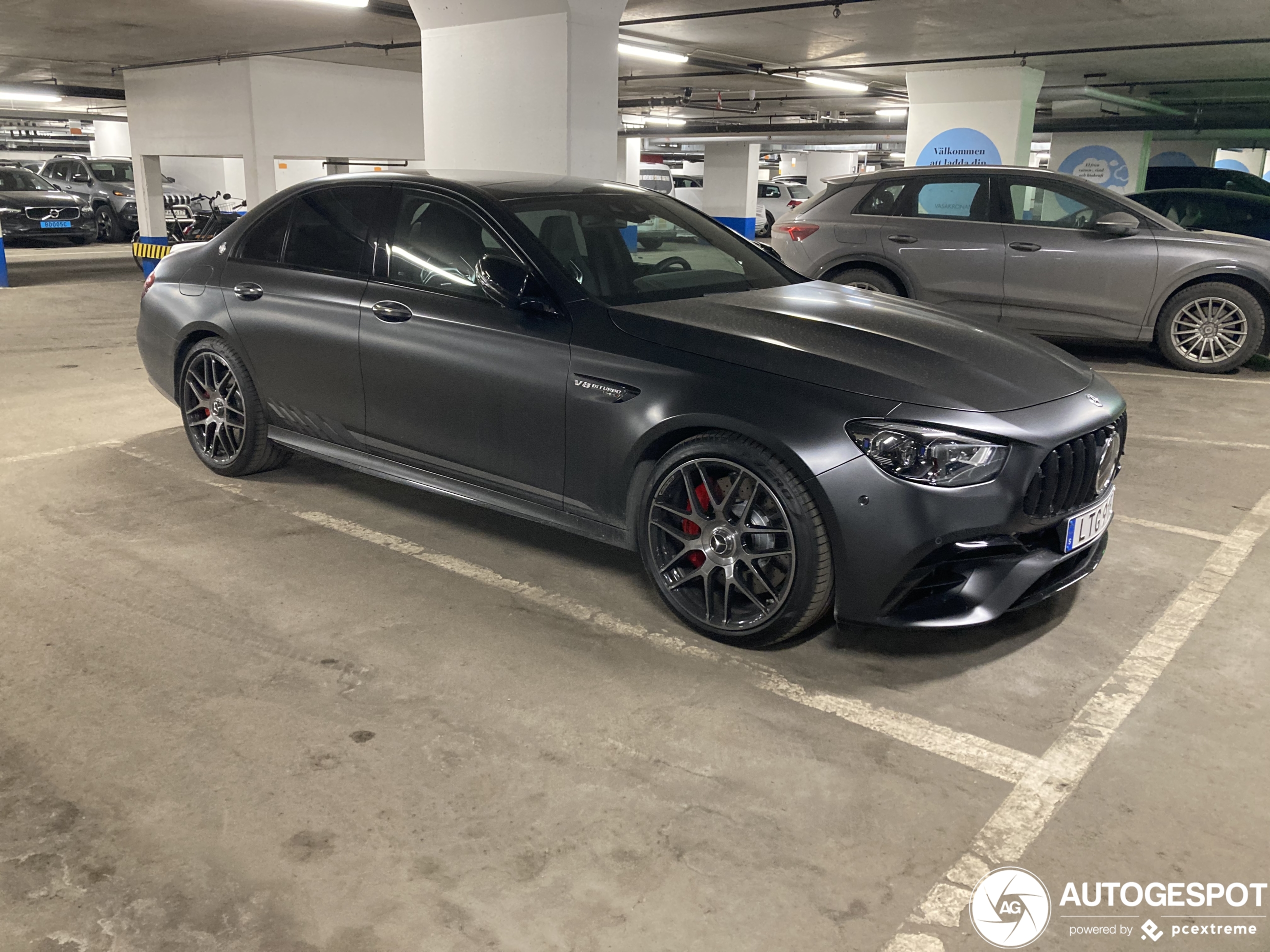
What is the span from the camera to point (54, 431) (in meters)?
5.89

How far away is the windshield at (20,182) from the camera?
1936cm

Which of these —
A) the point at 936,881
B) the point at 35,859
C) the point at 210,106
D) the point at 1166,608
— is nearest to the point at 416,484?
the point at 35,859

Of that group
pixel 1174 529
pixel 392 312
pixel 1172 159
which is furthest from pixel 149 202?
pixel 1172 159

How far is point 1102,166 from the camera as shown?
65.4 ft

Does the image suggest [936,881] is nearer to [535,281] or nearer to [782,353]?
[782,353]

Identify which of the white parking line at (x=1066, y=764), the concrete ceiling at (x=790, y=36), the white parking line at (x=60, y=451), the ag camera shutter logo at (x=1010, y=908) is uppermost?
the concrete ceiling at (x=790, y=36)

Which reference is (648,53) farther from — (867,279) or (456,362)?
(456,362)

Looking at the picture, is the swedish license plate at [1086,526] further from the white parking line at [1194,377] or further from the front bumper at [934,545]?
the white parking line at [1194,377]

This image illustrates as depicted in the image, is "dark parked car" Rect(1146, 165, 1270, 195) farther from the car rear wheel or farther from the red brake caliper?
the car rear wheel

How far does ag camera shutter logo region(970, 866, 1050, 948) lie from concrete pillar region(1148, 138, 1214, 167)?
1050 inches

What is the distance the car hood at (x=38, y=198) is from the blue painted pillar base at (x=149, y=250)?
462 centimetres

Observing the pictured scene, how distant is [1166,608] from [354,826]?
2991 mm

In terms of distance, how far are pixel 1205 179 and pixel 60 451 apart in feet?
55.3

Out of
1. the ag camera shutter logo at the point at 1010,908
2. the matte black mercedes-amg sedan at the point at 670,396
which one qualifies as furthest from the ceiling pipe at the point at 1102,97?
the ag camera shutter logo at the point at 1010,908
